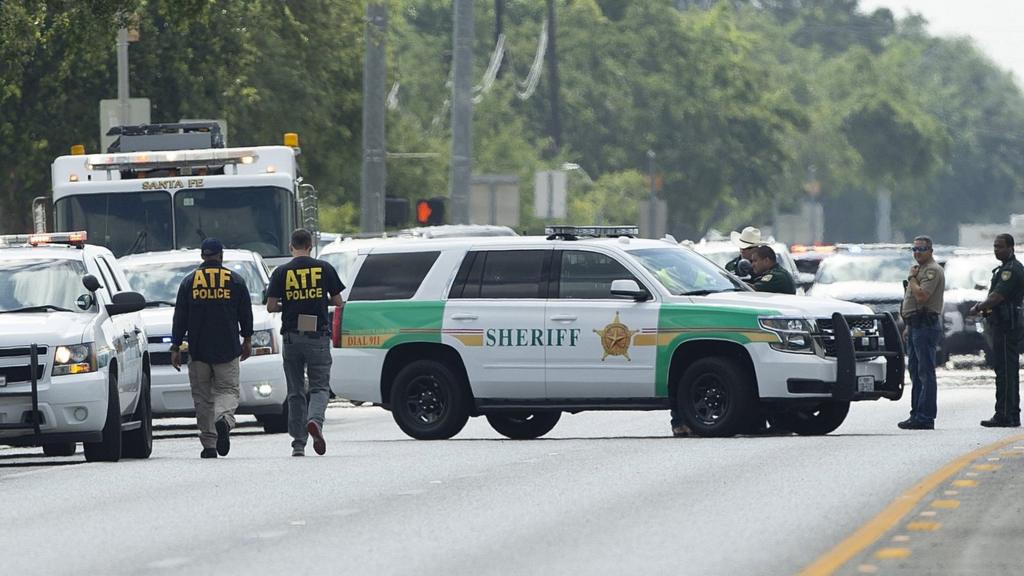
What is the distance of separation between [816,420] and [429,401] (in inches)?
130

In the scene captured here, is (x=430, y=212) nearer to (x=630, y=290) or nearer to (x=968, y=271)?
(x=968, y=271)

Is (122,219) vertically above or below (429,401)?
above

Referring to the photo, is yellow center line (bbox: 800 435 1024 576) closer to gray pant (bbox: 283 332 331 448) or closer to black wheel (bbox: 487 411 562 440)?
gray pant (bbox: 283 332 331 448)

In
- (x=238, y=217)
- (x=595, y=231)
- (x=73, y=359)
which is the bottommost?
(x=73, y=359)

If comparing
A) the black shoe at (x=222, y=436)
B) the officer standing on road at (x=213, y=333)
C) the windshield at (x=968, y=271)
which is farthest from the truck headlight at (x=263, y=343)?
the windshield at (x=968, y=271)

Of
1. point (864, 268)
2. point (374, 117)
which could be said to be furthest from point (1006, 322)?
point (374, 117)

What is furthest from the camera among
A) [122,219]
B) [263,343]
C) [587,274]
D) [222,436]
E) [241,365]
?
[122,219]

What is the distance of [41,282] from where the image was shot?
63.4ft

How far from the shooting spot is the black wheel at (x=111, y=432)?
730 inches

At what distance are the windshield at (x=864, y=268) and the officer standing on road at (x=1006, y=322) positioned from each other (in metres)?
15.4

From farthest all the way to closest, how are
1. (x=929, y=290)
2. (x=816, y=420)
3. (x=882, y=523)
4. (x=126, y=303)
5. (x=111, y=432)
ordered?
(x=929, y=290) < (x=816, y=420) < (x=111, y=432) < (x=126, y=303) < (x=882, y=523)

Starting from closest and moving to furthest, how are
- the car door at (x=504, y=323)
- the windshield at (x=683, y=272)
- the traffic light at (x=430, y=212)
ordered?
the windshield at (x=683, y=272), the car door at (x=504, y=323), the traffic light at (x=430, y=212)

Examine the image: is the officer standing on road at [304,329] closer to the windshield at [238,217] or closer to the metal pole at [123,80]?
the windshield at [238,217]

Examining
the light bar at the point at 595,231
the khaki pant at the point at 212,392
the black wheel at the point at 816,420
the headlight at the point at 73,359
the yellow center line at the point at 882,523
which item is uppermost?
the light bar at the point at 595,231
